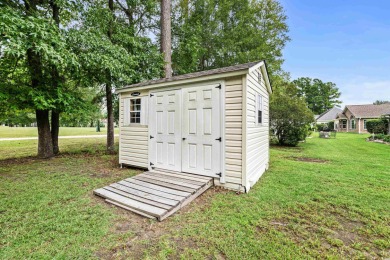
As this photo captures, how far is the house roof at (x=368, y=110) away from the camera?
2591 centimetres

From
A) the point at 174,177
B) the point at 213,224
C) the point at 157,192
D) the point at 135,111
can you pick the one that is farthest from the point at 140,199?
the point at 135,111

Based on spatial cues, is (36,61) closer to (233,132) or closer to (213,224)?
(233,132)

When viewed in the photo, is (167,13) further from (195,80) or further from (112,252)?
(112,252)

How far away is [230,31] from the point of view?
1273cm

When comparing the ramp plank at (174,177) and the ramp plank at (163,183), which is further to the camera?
the ramp plank at (174,177)

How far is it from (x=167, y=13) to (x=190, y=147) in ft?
25.7

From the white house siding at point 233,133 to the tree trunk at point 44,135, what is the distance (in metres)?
7.88

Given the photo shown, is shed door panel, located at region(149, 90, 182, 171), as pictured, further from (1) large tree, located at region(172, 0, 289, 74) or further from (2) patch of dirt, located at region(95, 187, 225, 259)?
(1) large tree, located at region(172, 0, 289, 74)

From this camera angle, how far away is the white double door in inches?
175

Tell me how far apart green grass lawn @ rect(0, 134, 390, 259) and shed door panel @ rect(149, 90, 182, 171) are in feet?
4.79

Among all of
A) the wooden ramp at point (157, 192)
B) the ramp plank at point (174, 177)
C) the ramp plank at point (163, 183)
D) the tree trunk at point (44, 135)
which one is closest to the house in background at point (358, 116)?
the ramp plank at point (174, 177)

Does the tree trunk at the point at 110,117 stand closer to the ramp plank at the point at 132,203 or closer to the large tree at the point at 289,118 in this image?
the ramp plank at the point at 132,203

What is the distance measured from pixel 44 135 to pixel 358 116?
36065mm

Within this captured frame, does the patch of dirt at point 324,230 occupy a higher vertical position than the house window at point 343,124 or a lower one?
lower
